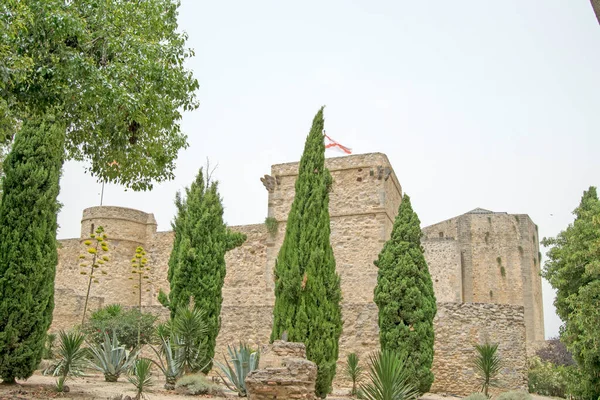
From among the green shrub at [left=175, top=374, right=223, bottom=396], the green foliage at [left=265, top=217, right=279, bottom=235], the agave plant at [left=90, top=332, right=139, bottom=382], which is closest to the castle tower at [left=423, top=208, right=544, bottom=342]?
the green foliage at [left=265, top=217, right=279, bottom=235]

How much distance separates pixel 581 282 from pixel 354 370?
5.42 metres

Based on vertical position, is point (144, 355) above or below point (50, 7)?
below

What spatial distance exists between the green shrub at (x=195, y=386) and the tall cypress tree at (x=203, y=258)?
171 cm

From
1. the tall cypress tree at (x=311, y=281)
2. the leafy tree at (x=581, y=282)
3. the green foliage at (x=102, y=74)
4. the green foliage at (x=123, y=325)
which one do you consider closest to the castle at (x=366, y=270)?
the green foliage at (x=123, y=325)

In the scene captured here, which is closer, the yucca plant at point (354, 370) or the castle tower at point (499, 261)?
the yucca plant at point (354, 370)

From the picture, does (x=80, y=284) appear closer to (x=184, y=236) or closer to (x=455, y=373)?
(x=184, y=236)

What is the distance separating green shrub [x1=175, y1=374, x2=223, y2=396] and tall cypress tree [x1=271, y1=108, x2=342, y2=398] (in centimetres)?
187

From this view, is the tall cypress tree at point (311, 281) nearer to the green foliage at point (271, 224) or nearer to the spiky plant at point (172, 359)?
the spiky plant at point (172, 359)

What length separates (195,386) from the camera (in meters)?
11.9

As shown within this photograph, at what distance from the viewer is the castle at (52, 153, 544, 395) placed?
16094 mm

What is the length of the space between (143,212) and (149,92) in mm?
18608

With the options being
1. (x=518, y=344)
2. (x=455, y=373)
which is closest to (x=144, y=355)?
(x=455, y=373)

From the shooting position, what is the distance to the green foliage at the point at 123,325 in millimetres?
16906

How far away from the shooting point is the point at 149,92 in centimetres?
891
